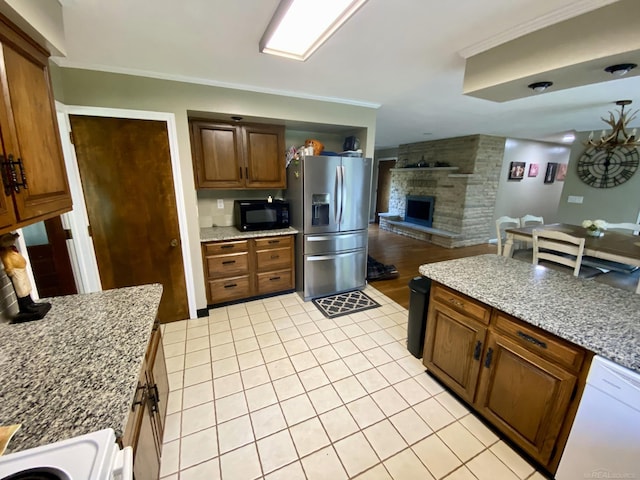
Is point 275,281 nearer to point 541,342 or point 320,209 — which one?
point 320,209

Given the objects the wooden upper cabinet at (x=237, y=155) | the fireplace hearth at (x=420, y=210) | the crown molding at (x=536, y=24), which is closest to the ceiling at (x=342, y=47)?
the crown molding at (x=536, y=24)

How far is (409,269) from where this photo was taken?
4.51 m

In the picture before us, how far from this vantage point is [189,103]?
2.46 metres

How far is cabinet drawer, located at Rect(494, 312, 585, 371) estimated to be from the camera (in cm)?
120

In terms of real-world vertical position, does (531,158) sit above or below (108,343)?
above

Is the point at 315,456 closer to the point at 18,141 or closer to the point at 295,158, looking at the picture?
the point at 18,141

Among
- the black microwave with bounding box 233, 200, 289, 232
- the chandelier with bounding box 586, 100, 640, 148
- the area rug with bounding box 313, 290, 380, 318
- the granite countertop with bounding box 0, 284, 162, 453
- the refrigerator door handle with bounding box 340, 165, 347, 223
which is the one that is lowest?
the area rug with bounding box 313, 290, 380, 318

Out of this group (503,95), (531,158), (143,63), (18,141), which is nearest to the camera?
(18,141)

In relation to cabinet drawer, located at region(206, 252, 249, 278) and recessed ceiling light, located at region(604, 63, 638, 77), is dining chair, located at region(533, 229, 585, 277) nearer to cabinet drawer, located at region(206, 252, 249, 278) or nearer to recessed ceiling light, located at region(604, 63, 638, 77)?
recessed ceiling light, located at region(604, 63, 638, 77)

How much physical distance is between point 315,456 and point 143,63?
3.06 meters

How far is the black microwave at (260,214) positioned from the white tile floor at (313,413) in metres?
1.20

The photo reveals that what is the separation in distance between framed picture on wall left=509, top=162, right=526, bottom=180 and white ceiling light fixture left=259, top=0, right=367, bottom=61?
19.6 ft

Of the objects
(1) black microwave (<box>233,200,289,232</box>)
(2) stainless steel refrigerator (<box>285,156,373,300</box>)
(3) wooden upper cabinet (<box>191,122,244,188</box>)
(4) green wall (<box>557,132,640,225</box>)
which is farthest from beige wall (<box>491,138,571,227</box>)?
(3) wooden upper cabinet (<box>191,122,244,188</box>)

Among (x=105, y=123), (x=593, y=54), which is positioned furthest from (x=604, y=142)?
(x=105, y=123)
